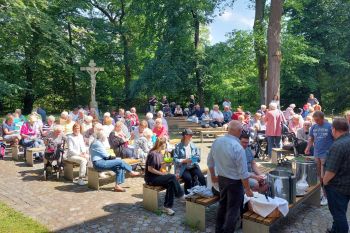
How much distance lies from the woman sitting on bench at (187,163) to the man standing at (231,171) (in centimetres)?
184

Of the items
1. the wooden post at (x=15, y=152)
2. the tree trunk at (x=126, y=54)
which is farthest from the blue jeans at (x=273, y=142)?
the tree trunk at (x=126, y=54)

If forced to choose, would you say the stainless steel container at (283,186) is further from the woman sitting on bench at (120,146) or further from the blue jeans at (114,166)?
the woman sitting on bench at (120,146)

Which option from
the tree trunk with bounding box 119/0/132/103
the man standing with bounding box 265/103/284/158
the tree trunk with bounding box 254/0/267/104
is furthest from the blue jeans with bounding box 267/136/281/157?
the tree trunk with bounding box 119/0/132/103

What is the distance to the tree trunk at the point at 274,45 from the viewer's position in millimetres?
14047

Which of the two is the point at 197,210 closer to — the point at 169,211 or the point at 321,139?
the point at 169,211

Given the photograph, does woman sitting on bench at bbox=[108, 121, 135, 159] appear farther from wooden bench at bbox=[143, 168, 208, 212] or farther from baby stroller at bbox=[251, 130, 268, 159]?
baby stroller at bbox=[251, 130, 268, 159]

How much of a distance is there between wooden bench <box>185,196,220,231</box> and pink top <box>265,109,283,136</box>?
4953 millimetres

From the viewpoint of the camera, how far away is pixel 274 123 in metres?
9.86

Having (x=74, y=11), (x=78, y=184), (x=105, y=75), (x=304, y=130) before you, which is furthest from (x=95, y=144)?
(x=105, y=75)

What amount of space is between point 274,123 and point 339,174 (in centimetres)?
543

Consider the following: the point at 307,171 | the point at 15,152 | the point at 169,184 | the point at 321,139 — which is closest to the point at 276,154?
the point at 321,139

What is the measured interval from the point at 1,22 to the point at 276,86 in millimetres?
13374

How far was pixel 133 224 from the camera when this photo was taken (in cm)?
563

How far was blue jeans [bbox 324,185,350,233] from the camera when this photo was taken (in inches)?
180
